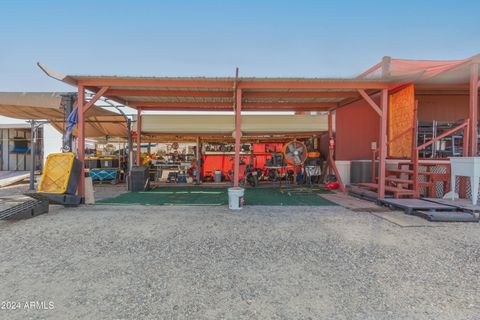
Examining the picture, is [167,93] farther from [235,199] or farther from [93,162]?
[93,162]

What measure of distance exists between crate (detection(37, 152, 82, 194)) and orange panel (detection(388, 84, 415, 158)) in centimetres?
857

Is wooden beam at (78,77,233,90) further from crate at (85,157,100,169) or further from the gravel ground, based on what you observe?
crate at (85,157,100,169)

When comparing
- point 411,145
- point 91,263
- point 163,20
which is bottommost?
point 91,263

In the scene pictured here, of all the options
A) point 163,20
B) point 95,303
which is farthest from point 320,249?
point 163,20

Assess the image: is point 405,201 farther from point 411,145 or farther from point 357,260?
point 357,260

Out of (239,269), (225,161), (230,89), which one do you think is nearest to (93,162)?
(225,161)

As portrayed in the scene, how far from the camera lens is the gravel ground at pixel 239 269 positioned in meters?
2.03

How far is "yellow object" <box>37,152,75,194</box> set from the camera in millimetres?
5598

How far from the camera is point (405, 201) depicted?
18.8 feet

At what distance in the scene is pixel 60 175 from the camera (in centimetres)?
569

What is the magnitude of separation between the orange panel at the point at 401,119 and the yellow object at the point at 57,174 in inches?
338

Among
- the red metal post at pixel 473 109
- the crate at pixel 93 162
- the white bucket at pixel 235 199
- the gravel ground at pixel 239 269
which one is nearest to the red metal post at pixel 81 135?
the gravel ground at pixel 239 269

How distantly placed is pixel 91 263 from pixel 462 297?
3828mm

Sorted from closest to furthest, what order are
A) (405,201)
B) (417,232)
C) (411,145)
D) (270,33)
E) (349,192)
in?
(417,232)
(405,201)
(411,145)
(349,192)
(270,33)
